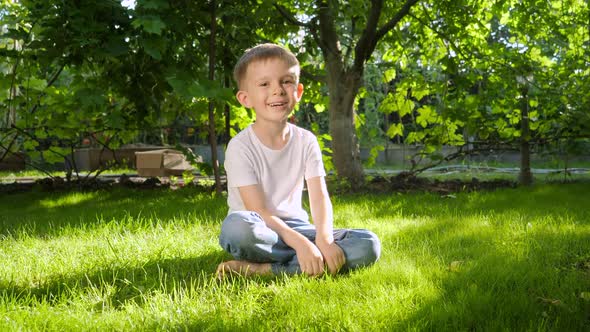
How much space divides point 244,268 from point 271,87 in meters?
0.78

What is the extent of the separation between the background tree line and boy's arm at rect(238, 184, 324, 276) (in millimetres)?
1785

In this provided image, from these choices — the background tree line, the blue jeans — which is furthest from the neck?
the background tree line

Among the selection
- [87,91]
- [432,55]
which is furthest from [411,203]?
[432,55]

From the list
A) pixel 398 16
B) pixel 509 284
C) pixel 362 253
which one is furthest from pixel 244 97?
pixel 398 16

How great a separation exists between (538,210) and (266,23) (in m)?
3.09

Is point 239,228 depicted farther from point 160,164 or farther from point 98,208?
point 160,164

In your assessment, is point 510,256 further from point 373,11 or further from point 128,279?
point 373,11

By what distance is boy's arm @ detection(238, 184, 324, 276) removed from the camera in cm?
205

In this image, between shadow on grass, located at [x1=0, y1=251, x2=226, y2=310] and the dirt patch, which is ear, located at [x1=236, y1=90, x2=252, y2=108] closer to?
shadow on grass, located at [x1=0, y1=251, x2=226, y2=310]

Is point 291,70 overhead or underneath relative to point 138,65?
underneath

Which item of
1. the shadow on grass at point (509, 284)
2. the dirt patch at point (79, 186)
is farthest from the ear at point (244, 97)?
the dirt patch at point (79, 186)

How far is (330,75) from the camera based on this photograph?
5.41 meters

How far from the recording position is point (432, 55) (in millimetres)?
6609

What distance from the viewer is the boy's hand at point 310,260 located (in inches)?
80.5
